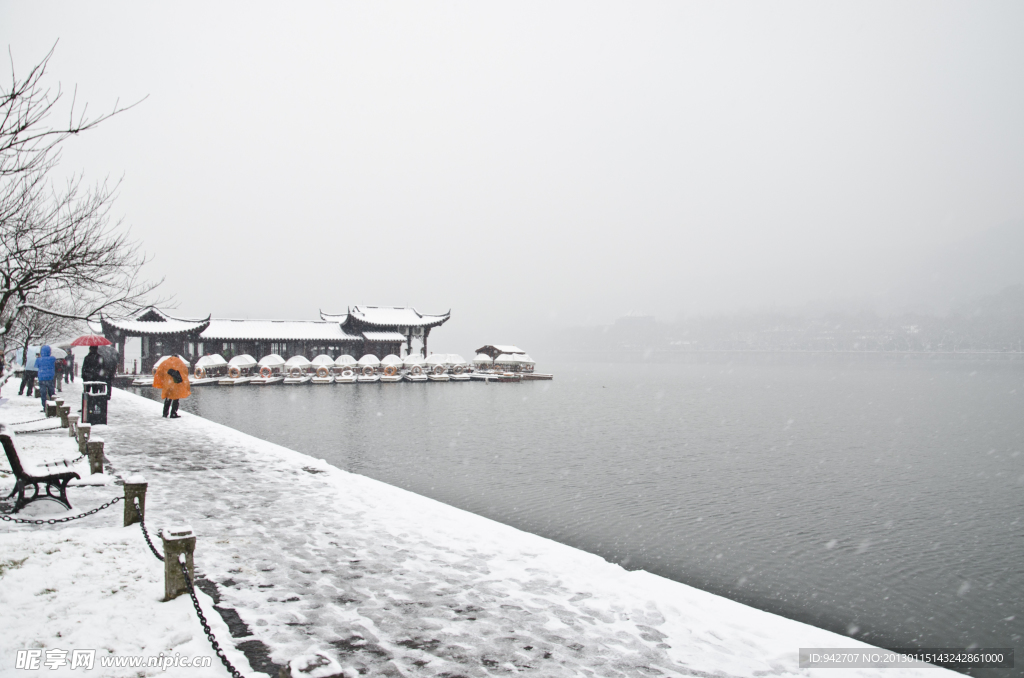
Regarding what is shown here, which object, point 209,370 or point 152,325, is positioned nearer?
point 152,325

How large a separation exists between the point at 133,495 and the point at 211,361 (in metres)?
38.2

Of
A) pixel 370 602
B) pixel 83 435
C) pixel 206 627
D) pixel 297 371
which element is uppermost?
pixel 297 371

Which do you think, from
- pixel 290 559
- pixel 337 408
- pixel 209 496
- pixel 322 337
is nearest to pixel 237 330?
pixel 322 337

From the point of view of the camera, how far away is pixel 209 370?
4125 cm

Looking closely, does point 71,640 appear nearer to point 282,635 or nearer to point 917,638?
point 282,635

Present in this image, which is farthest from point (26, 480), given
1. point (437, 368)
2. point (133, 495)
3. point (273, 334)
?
point (437, 368)

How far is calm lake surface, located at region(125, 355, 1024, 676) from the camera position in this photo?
23.2 feet

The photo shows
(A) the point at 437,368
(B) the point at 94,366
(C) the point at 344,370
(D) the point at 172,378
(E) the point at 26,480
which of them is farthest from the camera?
(A) the point at 437,368

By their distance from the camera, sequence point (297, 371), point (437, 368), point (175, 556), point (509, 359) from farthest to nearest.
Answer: point (509, 359) → point (437, 368) → point (297, 371) → point (175, 556)

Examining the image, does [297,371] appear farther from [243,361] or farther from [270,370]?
[243,361]

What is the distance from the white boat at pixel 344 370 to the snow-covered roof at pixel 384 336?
2.73m

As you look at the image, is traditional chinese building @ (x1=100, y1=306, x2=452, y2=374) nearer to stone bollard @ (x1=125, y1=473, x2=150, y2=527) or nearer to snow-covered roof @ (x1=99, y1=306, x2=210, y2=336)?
snow-covered roof @ (x1=99, y1=306, x2=210, y2=336)

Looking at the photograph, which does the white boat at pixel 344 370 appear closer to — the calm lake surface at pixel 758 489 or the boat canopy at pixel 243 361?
the boat canopy at pixel 243 361

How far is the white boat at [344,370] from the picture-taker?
4281 cm
